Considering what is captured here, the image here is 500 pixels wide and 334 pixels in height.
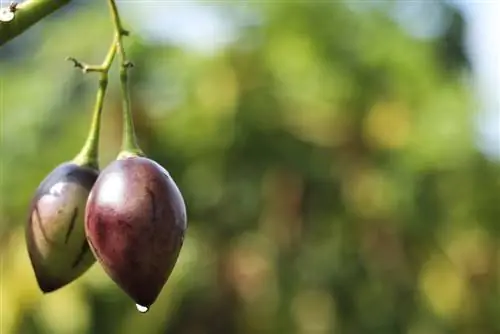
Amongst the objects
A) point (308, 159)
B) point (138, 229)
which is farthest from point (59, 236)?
point (308, 159)

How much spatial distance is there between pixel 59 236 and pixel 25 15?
0.37 m

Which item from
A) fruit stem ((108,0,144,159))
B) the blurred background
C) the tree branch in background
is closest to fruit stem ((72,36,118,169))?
fruit stem ((108,0,144,159))

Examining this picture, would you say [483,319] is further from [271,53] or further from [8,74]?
[8,74]

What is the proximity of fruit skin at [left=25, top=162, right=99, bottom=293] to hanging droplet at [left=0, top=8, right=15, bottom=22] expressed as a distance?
0.31 metres

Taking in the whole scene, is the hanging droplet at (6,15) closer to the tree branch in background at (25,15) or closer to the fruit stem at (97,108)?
the tree branch in background at (25,15)

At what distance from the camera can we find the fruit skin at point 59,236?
1953 millimetres

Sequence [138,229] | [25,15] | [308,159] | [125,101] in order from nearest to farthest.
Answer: [138,229] < [25,15] < [125,101] < [308,159]

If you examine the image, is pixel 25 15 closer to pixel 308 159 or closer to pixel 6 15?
pixel 6 15

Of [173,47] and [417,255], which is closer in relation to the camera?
[173,47]

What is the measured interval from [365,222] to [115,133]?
1604 millimetres

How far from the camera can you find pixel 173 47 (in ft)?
21.3

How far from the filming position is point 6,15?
184cm

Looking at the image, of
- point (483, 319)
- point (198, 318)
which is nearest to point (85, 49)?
point (198, 318)

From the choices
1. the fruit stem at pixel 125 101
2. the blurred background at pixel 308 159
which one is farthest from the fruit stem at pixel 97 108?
the blurred background at pixel 308 159
